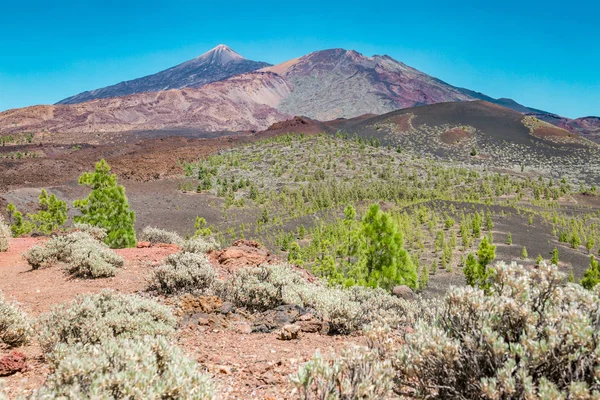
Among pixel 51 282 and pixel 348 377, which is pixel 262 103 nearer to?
pixel 51 282

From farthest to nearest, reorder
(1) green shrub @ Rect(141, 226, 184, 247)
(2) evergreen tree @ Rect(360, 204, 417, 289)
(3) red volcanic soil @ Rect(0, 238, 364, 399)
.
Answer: (2) evergreen tree @ Rect(360, 204, 417, 289) < (1) green shrub @ Rect(141, 226, 184, 247) < (3) red volcanic soil @ Rect(0, 238, 364, 399)

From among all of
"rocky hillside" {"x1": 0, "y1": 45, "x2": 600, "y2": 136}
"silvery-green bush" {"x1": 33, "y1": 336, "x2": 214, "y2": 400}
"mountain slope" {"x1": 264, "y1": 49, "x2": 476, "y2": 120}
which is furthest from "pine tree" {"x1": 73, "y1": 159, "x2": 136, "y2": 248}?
"mountain slope" {"x1": 264, "y1": 49, "x2": 476, "y2": 120}

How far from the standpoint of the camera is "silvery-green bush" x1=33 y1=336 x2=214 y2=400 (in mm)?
2064

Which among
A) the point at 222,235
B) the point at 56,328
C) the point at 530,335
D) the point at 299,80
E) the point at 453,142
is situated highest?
the point at 299,80

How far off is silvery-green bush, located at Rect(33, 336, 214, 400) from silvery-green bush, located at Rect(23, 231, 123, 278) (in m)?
4.65

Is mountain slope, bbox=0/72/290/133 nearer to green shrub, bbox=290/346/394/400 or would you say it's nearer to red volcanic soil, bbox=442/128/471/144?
red volcanic soil, bbox=442/128/471/144

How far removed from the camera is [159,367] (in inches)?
103

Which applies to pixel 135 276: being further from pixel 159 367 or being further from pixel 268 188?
pixel 268 188

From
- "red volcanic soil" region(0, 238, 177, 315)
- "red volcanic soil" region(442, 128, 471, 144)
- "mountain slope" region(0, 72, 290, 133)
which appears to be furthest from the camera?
"mountain slope" region(0, 72, 290, 133)

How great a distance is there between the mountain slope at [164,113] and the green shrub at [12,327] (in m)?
101

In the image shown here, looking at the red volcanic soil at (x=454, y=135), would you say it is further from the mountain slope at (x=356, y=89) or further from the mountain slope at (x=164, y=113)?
the mountain slope at (x=356, y=89)

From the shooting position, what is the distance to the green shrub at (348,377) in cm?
213

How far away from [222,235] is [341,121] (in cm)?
5446

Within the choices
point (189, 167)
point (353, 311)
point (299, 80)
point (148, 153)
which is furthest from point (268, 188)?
point (299, 80)
